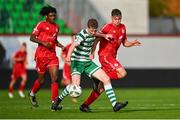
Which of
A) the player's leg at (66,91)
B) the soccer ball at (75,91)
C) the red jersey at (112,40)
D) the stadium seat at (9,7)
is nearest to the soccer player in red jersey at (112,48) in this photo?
the red jersey at (112,40)

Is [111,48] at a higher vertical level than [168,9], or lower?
higher

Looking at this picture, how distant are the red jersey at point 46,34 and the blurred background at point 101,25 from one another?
1138cm

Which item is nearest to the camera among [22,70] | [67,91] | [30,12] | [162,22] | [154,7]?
[67,91]

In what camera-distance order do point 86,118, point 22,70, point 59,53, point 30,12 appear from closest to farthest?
point 86,118, point 22,70, point 59,53, point 30,12

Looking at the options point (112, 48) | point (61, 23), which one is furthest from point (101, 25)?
point (112, 48)

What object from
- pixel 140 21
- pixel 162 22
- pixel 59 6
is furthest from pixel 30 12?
pixel 162 22

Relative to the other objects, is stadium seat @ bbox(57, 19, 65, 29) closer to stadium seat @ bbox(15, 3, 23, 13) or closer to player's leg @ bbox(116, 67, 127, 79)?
stadium seat @ bbox(15, 3, 23, 13)

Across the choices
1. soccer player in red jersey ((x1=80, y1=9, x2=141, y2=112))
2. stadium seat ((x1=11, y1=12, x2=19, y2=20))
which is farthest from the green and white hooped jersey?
stadium seat ((x1=11, y1=12, x2=19, y2=20))

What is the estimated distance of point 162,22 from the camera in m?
50.5

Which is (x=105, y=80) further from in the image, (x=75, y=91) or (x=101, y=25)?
(x=101, y=25)

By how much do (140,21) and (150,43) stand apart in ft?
27.9

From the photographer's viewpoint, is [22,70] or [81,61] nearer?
[81,61]

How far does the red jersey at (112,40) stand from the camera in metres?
18.4

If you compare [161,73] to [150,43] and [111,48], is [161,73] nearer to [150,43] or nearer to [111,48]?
[150,43]
